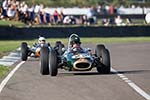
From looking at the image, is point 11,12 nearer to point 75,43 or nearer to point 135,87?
point 75,43

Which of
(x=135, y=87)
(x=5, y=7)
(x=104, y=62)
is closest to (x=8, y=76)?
(x=104, y=62)

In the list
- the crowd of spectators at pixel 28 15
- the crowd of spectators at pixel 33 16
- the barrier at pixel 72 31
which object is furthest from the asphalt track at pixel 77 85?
the crowd of spectators at pixel 33 16

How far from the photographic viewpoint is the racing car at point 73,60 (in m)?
17.4

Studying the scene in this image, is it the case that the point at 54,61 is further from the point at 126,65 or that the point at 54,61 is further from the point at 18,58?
the point at 18,58

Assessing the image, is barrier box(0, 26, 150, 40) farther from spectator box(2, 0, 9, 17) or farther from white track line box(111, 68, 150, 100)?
white track line box(111, 68, 150, 100)

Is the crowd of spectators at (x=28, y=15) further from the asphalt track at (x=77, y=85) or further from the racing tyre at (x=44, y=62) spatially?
the racing tyre at (x=44, y=62)

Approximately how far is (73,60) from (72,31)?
25.8 m

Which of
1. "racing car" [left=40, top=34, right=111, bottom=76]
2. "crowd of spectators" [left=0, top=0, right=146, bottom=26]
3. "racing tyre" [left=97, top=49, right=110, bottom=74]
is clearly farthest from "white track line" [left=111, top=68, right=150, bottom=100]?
"crowd of spectators" [left=0, top=0, right=146, bottom=26]

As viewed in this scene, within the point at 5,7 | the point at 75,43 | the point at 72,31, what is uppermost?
the point at 75,43

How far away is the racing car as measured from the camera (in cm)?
1741

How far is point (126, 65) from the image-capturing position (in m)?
21.8

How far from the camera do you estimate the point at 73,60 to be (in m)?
17.5

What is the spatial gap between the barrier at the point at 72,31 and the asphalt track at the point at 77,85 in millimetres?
20468

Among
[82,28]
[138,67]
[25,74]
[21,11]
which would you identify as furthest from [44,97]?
[21,11]
